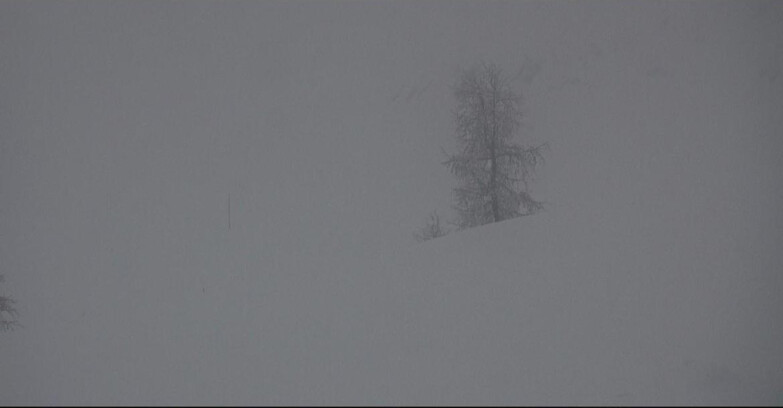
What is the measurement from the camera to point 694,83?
107 feet

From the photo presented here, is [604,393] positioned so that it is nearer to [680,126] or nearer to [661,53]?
[680,126]

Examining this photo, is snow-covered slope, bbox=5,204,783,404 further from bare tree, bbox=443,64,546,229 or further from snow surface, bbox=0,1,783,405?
bare tree, bbox=443,64,546,229

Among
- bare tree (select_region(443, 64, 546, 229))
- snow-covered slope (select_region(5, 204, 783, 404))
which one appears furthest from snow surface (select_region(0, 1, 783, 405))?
bare tree (select_region(443, 64, 546, 229))

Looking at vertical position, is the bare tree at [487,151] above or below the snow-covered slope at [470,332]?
above

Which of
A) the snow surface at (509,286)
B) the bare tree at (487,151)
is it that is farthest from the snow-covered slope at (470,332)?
the bare tree at (487,151)

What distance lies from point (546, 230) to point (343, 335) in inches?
248

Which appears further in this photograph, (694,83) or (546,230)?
(694,83)

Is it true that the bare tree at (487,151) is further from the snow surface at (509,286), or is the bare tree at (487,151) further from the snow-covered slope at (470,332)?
the snow-covered slope at (470,332)

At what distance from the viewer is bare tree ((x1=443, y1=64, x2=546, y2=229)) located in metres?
17.4

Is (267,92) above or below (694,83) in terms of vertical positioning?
above

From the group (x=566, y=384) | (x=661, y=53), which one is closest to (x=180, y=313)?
(x=566, y=384)

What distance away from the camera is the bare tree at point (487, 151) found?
57.2ft

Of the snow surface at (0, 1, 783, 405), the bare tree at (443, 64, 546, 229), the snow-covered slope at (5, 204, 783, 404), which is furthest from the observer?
the bare tree at (443, 64, 546, 229)

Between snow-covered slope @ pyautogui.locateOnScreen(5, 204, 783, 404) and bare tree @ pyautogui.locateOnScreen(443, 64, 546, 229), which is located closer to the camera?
snow-covered slope @ pyautogui.locateOnScreen(5, 204, 783, 404)
